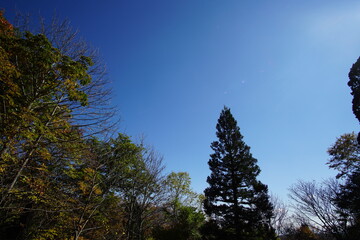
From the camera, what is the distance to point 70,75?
205 inches

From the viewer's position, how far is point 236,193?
15.4 metres

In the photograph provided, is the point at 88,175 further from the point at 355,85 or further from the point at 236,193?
the point at 355,85

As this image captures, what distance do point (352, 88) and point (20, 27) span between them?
22.5m

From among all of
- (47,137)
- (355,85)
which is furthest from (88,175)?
(355,85)

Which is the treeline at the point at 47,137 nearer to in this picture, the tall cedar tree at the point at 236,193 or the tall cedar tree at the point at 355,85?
the tall cedar tree at the point at 236,193

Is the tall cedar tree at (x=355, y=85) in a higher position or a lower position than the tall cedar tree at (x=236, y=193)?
higher

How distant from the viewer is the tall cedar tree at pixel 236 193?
14.0 m

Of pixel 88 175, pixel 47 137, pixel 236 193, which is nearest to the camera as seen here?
pixel 47 137

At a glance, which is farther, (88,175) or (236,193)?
(236,193)

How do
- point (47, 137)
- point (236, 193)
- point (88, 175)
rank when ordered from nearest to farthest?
point (47, 137)
point (88, 175)
point (236, 193)

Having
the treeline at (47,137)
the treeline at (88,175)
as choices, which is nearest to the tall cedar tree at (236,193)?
the treeline at (88,175)

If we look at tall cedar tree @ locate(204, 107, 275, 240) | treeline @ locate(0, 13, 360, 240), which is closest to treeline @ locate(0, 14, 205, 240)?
treeline @ locate(0, 13, 360, 240)

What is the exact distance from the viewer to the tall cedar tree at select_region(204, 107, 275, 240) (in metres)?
14.0

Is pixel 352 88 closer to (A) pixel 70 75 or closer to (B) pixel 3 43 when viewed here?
(A) pixel 70 75
